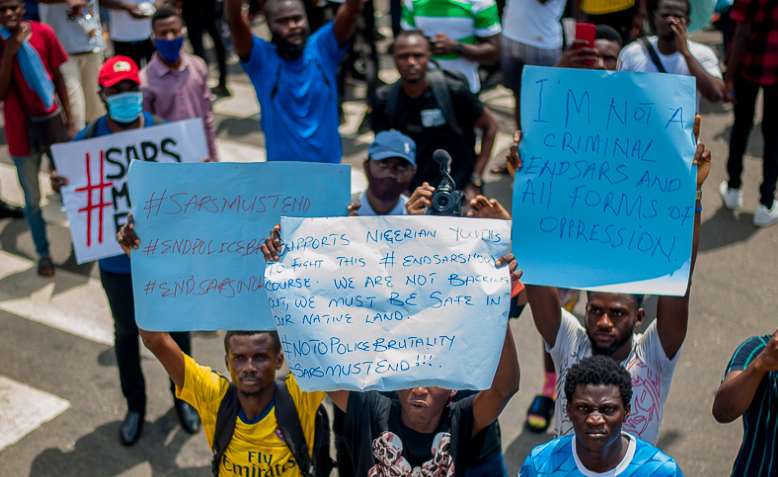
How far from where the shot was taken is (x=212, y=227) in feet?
12.1

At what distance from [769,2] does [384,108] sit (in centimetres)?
298

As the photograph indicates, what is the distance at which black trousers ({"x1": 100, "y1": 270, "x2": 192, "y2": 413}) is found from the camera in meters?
5.07

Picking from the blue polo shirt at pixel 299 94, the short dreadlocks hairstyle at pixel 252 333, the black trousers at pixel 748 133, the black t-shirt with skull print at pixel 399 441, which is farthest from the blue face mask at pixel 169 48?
the black trousers at pixel 748 133

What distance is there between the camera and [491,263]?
327cm

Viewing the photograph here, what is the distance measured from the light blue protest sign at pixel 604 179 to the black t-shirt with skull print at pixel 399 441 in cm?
62

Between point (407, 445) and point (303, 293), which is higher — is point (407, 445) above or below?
below

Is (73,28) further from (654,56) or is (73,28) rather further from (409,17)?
(654,56)

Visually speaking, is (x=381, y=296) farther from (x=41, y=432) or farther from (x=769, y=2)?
(x=769, y=2)

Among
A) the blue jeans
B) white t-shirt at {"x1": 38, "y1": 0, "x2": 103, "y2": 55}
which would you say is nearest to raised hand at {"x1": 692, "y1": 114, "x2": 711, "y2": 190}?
the blue jeans

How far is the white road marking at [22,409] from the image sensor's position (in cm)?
542

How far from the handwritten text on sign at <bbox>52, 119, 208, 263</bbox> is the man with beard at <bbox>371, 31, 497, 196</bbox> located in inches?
48.5

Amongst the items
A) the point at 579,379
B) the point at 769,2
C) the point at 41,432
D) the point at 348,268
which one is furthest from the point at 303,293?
the point at 769,2

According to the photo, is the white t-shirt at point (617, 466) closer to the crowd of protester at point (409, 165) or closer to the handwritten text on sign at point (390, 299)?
the crowd of protester at point (409, 165)

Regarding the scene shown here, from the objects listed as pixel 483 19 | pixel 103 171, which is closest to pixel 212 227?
pixel 103 171
